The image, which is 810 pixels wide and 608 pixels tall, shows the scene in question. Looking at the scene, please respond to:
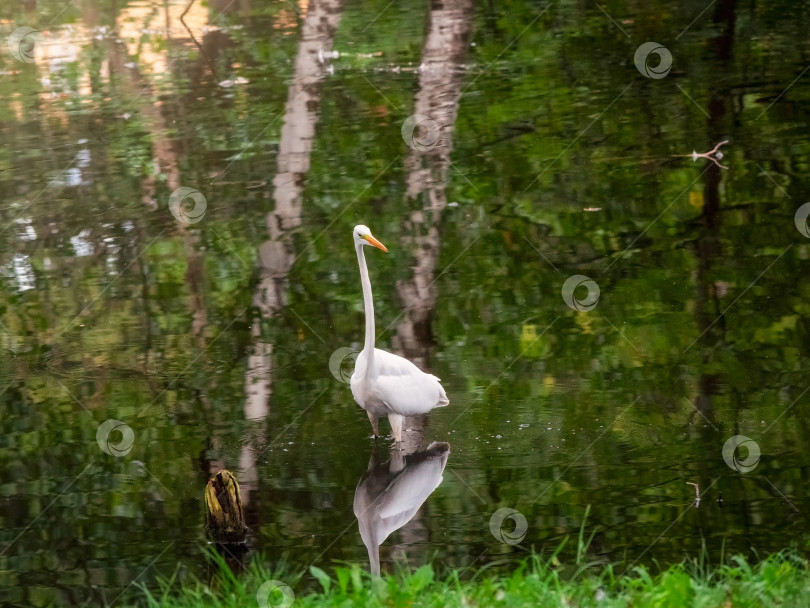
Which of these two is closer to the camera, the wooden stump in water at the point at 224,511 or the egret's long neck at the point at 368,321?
the wooden stump in water at the point at 224,511

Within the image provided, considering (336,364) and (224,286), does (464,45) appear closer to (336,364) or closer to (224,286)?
(224,286)

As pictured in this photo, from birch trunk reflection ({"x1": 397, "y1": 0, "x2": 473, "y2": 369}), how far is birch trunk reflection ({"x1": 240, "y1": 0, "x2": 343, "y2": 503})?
928 millimetres

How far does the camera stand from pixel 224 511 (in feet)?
15.9

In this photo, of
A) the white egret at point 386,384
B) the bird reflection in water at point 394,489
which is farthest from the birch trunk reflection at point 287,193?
the white egret at point 386,384

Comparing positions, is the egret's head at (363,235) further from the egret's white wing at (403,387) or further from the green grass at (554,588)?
the green grass at (554,588)

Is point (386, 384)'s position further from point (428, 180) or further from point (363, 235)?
point (428, 180)

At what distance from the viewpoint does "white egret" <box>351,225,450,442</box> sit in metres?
5.44

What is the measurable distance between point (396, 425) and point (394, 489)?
47 centimetres

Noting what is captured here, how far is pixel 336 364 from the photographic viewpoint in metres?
6.79

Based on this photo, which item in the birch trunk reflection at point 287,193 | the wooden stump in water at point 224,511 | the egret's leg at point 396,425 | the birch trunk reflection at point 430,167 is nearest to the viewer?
the wooden stump in water at point 224,511

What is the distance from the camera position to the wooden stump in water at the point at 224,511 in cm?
474

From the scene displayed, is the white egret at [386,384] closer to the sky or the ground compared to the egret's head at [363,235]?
closer to the ground

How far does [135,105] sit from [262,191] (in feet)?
14.1

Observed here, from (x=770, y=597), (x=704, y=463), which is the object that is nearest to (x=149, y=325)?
(x=704, y=463)
